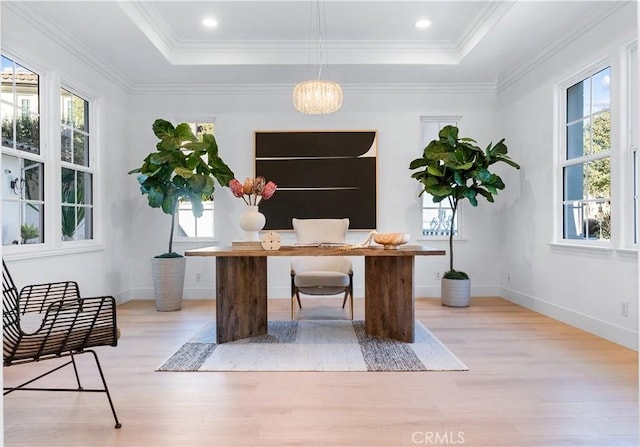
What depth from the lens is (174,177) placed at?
4.79 meters

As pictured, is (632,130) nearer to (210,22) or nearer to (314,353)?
(314,353)

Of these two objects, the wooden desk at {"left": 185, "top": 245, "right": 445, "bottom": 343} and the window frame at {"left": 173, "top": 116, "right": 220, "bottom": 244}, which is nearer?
the wooden desk at {"left": 185, "top": 245, "right": 445, "bottom": 343}

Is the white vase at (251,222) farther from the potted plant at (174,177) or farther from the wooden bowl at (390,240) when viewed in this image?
the potted plant at (174,177)

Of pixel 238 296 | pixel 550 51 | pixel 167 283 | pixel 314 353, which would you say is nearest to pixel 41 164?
pixel 167 283

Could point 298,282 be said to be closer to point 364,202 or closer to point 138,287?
point 364,202

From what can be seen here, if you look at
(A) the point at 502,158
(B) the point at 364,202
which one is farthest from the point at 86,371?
(A) the point at 502,158

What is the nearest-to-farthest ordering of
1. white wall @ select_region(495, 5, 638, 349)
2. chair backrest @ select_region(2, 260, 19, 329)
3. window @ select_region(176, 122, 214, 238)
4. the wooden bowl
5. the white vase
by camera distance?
chair backrest @ select_region(2, 260, 19, 329), the wooden bowl, white wall @ select_region(495, 5, 638, 349), the white vase, window @ select_region(176, 122, 214, 238)

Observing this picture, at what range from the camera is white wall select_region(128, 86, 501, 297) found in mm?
5609

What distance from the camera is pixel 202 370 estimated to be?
2885 millimetres

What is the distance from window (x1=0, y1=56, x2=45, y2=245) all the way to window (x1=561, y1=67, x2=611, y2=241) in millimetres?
4907

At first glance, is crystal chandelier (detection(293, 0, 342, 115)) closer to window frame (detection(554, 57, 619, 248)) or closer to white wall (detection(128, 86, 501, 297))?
white wall (detection(128, 86, 501, 297))

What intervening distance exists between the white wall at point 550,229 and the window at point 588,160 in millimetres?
137

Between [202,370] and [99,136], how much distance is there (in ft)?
10.8

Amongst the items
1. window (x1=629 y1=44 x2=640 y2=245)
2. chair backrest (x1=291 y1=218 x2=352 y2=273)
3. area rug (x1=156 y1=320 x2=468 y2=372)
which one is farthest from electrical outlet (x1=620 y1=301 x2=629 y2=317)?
chair backrest (x1=291 y1=218 x2=352 y2=273)
